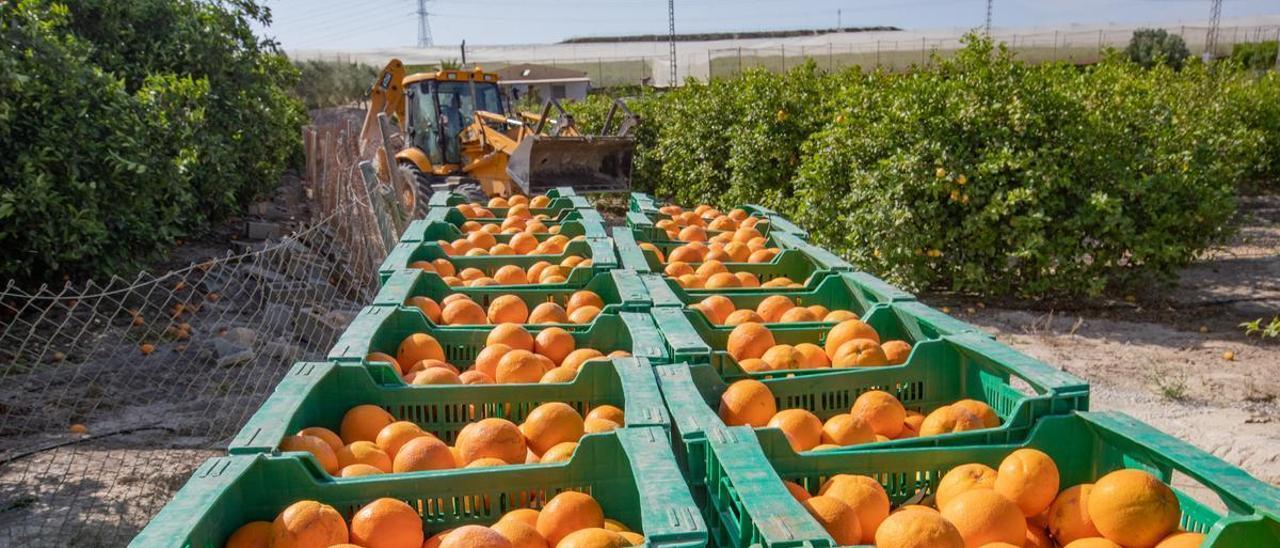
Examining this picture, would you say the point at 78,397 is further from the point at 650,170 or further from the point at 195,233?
the point at 650,170

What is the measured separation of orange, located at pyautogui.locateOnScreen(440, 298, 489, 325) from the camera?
3.56m

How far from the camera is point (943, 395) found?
3.08 meters

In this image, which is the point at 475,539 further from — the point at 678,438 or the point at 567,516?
the point at 678,438

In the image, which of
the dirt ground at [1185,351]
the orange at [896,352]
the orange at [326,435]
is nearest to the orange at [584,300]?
the orange at [896,352]

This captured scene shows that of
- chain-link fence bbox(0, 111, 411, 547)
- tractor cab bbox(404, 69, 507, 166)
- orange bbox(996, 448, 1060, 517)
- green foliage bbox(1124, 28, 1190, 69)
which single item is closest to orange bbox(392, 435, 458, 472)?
orange bbox(996, 448, 1060, 517)

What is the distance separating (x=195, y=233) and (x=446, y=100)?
484 cm

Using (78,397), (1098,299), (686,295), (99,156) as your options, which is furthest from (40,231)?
(1098,299)

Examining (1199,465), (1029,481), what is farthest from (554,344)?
(1199,465)

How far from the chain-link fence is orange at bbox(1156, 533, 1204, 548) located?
13.1 ft

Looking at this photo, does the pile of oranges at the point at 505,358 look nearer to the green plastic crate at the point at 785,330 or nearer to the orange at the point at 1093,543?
the green plastic crate at the point at 785,330

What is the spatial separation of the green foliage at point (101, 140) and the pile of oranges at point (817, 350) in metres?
5.33

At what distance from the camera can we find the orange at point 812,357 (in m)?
3.11

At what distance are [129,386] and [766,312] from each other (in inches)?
186

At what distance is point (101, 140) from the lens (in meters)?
7.09
